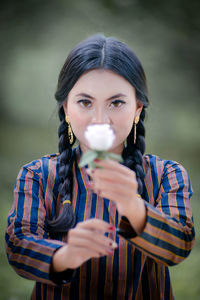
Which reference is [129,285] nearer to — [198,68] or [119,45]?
[119,45]

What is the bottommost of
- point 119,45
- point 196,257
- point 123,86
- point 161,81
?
point 196,257

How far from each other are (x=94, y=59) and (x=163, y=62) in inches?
54.6

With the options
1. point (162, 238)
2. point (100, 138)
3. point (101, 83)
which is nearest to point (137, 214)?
point (162, 238)

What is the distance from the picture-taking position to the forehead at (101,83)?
0.87 metres

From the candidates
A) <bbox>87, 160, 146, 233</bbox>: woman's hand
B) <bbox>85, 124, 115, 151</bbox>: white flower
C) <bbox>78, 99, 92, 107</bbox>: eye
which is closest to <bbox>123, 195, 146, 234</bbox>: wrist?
<bbox>87, 160, 146, 233</bbox>: woman's hand

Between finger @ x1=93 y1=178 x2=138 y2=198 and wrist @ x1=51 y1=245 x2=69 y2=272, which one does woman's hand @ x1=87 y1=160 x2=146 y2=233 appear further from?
wrist @ x1=51 y1=245 x2=69 y2=272

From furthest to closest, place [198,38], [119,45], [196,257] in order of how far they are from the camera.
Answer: [198,38], [196,257], [119,45]

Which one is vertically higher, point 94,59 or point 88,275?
point 94,59

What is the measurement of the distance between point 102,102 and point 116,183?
227 mm

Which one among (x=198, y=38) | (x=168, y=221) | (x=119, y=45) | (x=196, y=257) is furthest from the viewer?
(x=198, y=38)

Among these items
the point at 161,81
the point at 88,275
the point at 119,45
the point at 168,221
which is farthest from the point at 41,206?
the point at 161,81

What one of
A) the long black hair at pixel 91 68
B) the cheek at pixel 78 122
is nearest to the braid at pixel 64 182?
the long black hair at pixel 91 68

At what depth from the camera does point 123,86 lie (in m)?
0.89

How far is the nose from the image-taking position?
2.81 ft
